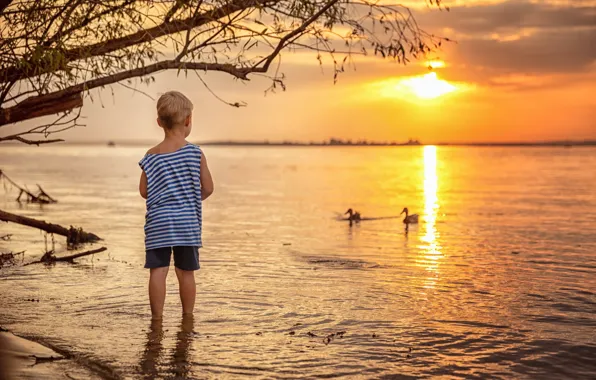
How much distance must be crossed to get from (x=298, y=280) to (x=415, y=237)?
6.65 meters

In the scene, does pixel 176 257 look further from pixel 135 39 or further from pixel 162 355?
pixel 135 39

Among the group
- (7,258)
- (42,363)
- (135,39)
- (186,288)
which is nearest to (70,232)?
(7,258)

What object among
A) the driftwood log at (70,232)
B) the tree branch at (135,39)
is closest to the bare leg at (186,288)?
the tree branch at (135,39)

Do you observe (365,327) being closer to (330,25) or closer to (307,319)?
(307,319)

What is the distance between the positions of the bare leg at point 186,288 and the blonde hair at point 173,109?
51.1 inches

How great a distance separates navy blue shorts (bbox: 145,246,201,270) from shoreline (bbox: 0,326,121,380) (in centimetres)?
108

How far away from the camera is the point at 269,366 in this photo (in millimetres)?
6008

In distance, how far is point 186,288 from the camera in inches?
288

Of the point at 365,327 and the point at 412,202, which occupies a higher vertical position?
the point at 412,202

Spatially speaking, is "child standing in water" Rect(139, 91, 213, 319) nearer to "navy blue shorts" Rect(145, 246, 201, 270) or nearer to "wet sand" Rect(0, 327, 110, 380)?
"navy blue shorts" Rect(145, 246, 201, 270)

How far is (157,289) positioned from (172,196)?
89 cm

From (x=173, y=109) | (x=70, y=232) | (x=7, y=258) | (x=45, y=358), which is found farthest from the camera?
(x=70, y=232)

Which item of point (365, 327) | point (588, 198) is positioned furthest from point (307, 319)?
point (588, 198)

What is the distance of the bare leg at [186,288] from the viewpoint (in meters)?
7.18
